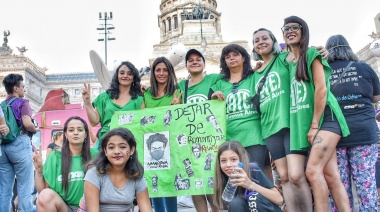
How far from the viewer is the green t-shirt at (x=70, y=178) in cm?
355

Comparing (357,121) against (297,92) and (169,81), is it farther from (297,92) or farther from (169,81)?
(169,81)

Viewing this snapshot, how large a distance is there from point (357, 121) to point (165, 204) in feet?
6.85

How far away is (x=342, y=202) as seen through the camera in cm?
323

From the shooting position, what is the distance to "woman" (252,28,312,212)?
3.25m

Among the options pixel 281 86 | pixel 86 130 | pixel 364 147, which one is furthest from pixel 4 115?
pixel 364 147

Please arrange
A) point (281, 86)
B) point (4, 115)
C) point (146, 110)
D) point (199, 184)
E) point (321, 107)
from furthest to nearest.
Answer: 1. point (4, 115)
2. point (146, 110)
3. point (199, 184)
4. point (281, 86)
5. point (321, 107)

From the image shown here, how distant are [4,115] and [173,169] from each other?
Result: 214cm

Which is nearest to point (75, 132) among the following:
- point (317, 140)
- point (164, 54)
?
point (317, 140)

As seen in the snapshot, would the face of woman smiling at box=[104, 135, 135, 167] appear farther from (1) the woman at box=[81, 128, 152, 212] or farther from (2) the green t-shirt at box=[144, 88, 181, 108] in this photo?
(2) the green t-shirt at box=[144, 88, 181, 108]

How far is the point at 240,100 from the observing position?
12.4 feet

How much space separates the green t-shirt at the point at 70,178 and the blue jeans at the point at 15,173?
3.25 feet

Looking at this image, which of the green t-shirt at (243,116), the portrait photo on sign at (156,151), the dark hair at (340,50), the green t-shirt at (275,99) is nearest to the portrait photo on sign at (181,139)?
the portrait photo on sign at (156,151)

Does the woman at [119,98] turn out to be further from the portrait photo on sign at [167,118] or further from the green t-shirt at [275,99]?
the green t-shirt at [275,99]

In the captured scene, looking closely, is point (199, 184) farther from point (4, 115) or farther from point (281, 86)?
point (4, 115)
